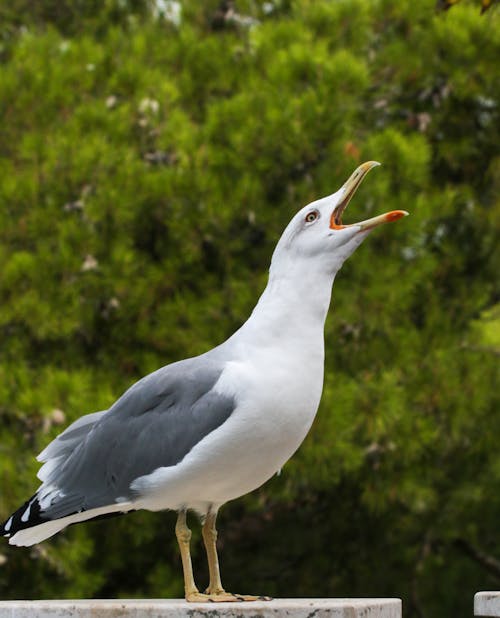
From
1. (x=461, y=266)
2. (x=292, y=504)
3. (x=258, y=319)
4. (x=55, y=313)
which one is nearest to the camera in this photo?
(x=258, y=319)

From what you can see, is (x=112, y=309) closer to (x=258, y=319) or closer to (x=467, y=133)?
(x=467, y=133)

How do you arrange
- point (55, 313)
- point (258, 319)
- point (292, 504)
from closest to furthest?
point (258, 319) → point (55, 313) → point (292, 504)

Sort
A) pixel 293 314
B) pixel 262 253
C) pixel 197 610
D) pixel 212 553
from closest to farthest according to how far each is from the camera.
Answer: pixel 197 610 → pixel 293 314 → pixel 212 553 → pixel 262 253

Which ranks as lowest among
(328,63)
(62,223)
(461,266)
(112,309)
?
(461,266)

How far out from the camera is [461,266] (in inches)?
252

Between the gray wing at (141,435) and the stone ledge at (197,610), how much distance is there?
0.86 feet

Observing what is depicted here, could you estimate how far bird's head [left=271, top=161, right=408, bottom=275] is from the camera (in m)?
2.80

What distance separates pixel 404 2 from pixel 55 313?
2.48 metres

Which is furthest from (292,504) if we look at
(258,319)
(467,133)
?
(258,319)

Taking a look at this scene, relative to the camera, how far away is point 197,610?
103 inches

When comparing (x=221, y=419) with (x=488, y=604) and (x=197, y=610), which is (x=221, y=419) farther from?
(x=488, y=604)

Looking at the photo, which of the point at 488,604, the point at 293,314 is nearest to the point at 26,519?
the point at 293,314

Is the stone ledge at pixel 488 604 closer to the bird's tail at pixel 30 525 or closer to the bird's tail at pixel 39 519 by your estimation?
the bird's tail at pixel 39 519

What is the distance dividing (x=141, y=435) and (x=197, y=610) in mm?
443
